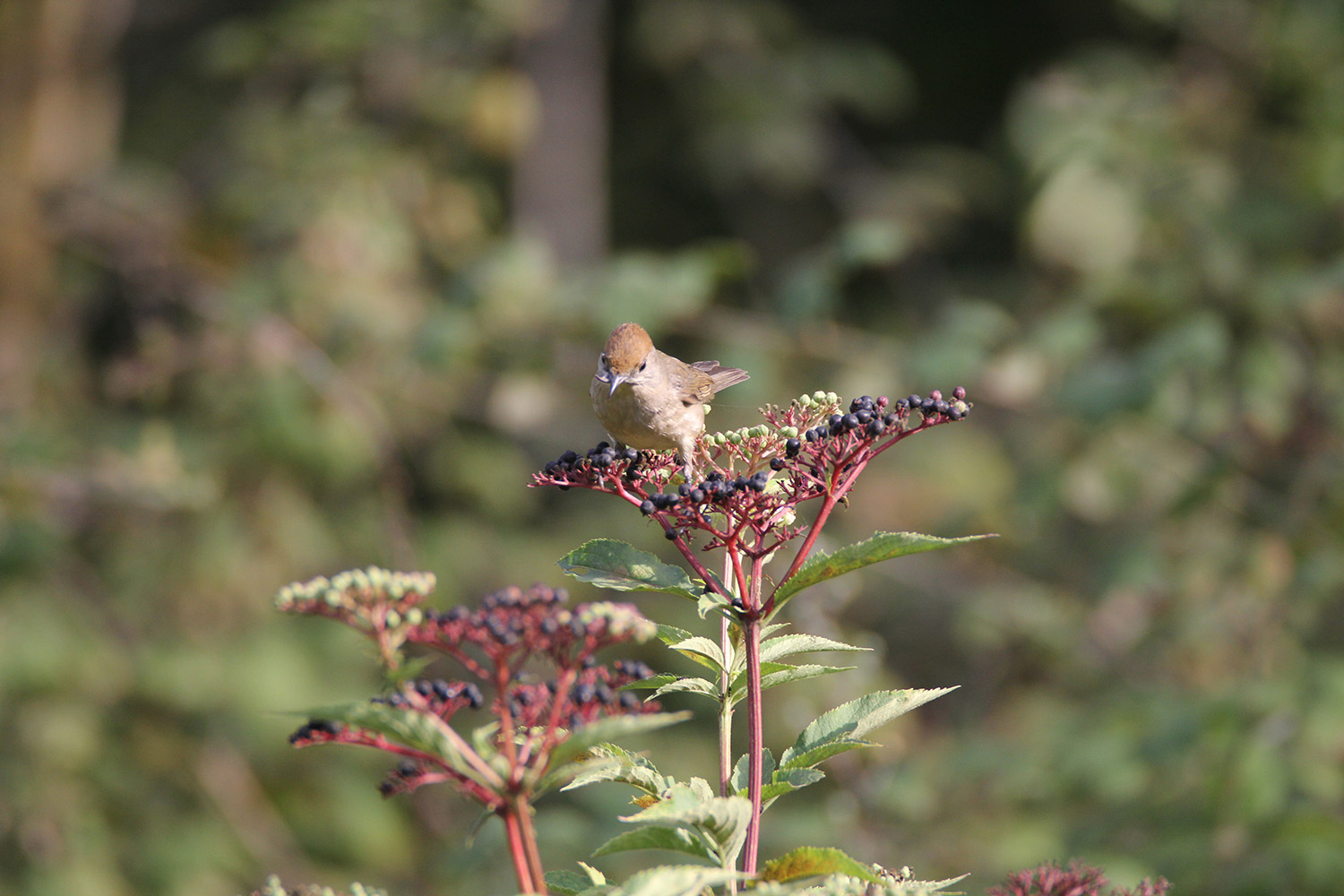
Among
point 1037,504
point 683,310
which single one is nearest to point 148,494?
point 683,310

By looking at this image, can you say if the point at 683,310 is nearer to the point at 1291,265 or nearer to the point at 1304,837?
the point at 1304,837

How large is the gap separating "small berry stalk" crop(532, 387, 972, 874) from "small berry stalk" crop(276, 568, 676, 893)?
168 mm

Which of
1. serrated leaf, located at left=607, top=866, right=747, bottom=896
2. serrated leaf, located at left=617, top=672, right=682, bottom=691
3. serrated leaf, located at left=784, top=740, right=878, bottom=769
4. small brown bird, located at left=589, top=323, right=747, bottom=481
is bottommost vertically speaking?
serrated leaf, located at left=607, top=866, right=747, bottom=896

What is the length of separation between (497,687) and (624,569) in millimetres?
311

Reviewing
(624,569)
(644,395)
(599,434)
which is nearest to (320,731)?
(624,569)

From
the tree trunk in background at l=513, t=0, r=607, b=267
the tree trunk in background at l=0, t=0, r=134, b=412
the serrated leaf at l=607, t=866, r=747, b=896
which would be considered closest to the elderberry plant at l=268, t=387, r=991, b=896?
the serrated leaf at l=607, t=866, r=747, b=896

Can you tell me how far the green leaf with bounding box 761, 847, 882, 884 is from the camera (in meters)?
1.23

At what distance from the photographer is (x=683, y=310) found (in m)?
4.41

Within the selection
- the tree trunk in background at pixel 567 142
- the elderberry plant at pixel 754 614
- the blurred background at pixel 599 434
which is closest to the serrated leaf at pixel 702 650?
the elderberry plant at pixel 754 614

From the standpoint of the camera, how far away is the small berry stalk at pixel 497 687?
1.12m

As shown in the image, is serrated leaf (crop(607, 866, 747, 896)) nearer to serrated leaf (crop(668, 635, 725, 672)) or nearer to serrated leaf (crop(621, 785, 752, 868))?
serrated leaf (crop(621, 785, 752, 868))

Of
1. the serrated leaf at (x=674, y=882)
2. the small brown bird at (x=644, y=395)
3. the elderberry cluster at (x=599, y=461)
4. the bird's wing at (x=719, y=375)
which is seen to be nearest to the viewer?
the serrated leaf at (x=674, y=882)

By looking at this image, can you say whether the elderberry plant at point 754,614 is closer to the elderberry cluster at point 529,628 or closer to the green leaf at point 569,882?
the green leaf at point 569,882

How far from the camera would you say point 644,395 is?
2980 mm
